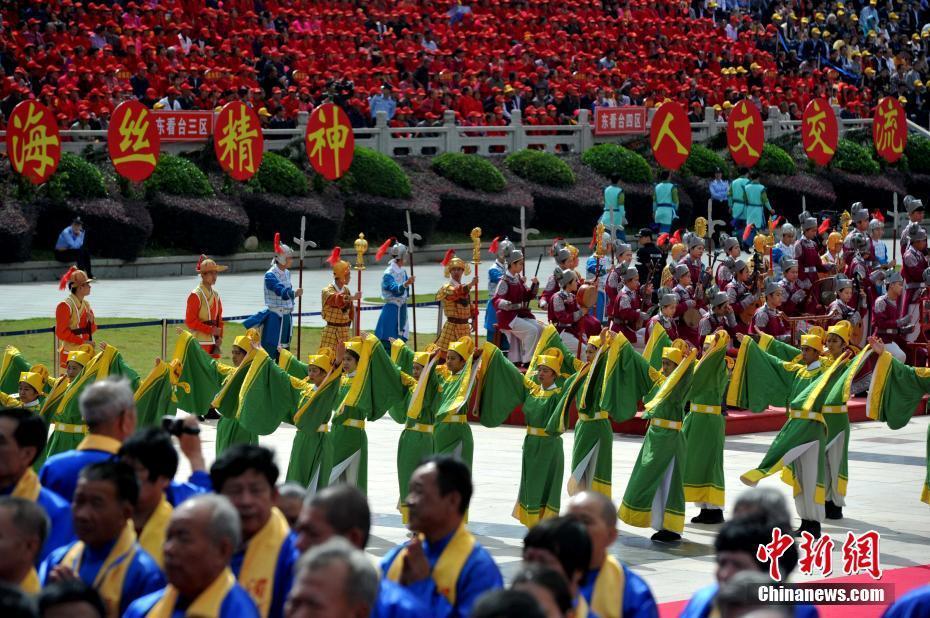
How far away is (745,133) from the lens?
25.8m

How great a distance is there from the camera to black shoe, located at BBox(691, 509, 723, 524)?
12.8m

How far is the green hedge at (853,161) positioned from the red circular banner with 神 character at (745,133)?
9.17 meters

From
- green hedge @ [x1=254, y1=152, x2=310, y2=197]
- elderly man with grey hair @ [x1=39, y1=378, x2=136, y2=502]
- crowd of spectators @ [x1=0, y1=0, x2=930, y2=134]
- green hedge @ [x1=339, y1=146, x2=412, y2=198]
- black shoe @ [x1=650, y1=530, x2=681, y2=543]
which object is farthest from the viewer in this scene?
green hedge @ [x1=339, y1=146, x2=412, y2=198]

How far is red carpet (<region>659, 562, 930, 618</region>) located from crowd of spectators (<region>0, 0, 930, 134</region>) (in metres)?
17.1

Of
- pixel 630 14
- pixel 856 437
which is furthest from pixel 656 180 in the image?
pixel 856 437

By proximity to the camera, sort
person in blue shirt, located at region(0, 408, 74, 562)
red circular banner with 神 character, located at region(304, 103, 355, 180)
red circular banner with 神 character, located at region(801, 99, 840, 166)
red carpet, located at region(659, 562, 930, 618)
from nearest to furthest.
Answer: person in blue shirt, located at region(0, 408, 74, 562) < red carpet, located at region(659, 562, 930, 618) < red circular banner with 神 character, located at region(304, 103, 355, 180) < red circular banner with 神 character, located at region(801, 99, 840, 166)

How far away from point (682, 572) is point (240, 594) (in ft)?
19.7

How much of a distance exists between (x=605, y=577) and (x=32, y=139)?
1643cm

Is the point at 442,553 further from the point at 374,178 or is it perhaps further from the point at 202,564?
the point at 374,178

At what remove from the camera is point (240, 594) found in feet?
18.0

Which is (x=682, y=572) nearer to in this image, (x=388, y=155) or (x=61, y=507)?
(x=61, y=507)

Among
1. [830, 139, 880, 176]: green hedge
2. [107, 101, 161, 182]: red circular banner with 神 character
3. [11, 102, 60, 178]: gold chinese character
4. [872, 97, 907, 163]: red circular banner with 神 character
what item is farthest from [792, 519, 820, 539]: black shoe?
[830, 139, 880, 176]: green hedge

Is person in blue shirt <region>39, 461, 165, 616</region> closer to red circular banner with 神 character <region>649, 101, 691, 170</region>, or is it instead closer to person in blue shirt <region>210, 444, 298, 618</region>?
person in blue shirt <region>210, 444, 298, 618</region>

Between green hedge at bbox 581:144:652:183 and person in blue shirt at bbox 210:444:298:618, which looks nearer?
person in blue shirt at bbox 210:444:298:618
